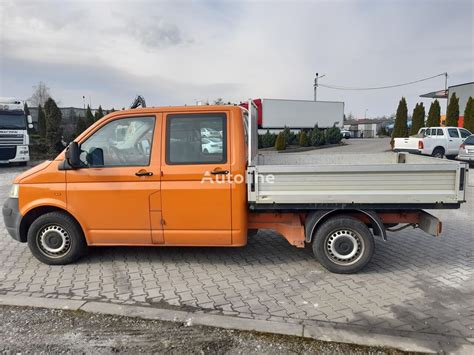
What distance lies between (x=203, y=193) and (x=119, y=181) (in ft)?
3.39

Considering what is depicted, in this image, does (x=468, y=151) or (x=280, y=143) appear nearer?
(x=468, y=151)

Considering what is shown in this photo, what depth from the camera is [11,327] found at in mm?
3137

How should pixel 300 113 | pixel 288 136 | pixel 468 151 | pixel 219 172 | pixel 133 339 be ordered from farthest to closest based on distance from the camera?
pixel 300 113
pixel 288 136
pixel 468 151
pixel 219 172
pixel 133 339

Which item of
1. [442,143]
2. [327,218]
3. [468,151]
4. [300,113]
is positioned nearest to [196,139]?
[327,218]

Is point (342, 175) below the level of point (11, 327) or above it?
above

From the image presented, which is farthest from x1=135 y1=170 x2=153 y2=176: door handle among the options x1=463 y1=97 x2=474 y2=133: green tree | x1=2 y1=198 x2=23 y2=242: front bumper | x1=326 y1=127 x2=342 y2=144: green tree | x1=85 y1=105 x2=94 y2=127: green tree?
x1=326 y1=127 x2=342 y2=144: green tree

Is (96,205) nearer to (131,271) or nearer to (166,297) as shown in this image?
(131,271)

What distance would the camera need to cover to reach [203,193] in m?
4.07

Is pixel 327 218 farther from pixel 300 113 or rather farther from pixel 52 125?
pixel 300 113

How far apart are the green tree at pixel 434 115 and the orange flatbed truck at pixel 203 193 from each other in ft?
79.3

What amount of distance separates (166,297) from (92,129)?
222 centimetres

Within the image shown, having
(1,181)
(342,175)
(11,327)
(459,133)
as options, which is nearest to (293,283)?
(342,175)

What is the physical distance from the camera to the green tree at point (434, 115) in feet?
81.4

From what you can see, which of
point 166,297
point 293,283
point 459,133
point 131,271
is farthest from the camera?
point 459,133
